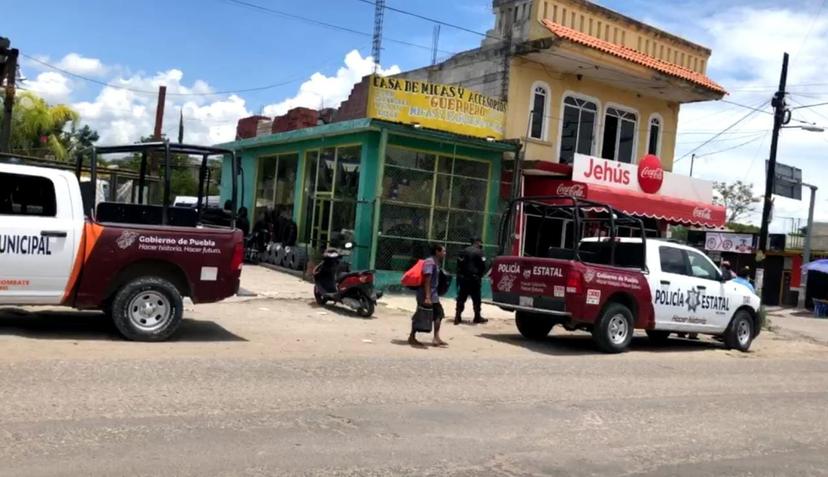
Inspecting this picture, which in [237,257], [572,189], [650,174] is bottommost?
[237,257]

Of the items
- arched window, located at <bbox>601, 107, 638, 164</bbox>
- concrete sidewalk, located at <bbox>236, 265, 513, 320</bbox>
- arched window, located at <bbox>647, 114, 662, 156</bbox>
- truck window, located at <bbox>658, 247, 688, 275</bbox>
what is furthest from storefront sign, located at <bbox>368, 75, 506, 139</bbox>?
truck window, located at <bbox>658, 247, 688, 275</bbox>

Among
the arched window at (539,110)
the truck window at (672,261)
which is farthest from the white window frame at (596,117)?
the truck window at (672,261)

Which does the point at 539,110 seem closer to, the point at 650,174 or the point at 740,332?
the point at 650,174

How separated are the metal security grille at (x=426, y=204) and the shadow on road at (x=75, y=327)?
21.9ft

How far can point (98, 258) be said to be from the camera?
8.88 meters

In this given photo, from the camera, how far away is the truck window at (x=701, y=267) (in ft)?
42.2

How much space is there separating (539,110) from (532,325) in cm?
912

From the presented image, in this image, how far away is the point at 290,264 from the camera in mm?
18891

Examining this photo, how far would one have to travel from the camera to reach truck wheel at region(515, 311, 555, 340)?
1269cm

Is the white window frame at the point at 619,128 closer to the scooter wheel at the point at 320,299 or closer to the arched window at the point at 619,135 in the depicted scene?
the arched window at the point at 619,135

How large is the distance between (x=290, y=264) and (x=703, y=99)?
538 inches

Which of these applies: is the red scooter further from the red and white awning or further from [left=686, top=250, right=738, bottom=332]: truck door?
the red and white awning

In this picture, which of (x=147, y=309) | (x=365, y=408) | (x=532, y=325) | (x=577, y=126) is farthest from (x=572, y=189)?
(x=365, y=408)

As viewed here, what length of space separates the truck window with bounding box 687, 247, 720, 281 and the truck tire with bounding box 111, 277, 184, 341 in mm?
8452
